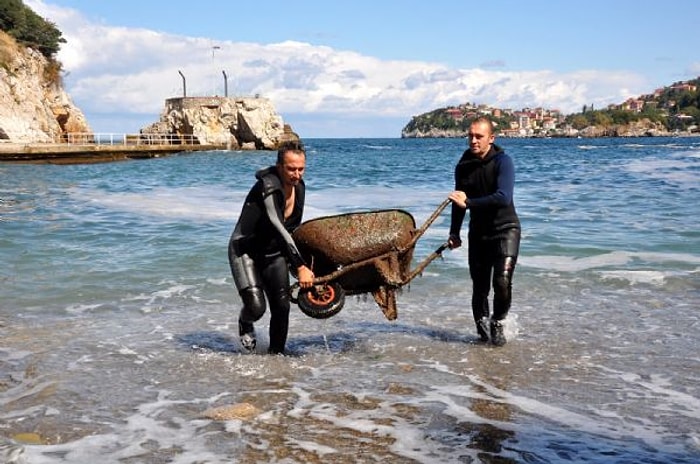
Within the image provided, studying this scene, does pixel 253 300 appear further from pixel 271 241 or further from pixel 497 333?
pixel 497 333

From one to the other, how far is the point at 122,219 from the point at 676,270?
11.8 m

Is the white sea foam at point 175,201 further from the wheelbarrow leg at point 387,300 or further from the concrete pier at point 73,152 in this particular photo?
the concrete pier at point 73,152

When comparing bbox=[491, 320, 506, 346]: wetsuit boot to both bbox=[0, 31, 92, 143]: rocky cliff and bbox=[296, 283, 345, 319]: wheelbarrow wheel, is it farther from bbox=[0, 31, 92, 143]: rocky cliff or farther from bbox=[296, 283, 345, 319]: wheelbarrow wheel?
bbox=[0, 31, 92, 143]: rocky cliff

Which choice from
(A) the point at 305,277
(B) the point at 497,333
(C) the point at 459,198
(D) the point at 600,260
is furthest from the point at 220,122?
(A) the point at 305,277

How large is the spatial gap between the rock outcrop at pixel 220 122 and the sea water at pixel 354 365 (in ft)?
204

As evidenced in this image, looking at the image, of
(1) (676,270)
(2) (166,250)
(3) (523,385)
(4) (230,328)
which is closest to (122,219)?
(2) (166,250)

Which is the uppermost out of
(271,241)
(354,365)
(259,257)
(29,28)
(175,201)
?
(29,28)

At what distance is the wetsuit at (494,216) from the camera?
6441 mm

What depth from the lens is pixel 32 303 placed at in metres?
8.73

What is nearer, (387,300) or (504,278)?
(387,300)

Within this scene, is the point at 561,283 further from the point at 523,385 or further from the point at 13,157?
the point at 13,157

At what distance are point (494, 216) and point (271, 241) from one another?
6.47 ft

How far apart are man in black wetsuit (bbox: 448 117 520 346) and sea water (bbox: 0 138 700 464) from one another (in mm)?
630

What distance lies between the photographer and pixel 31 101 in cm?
5547
